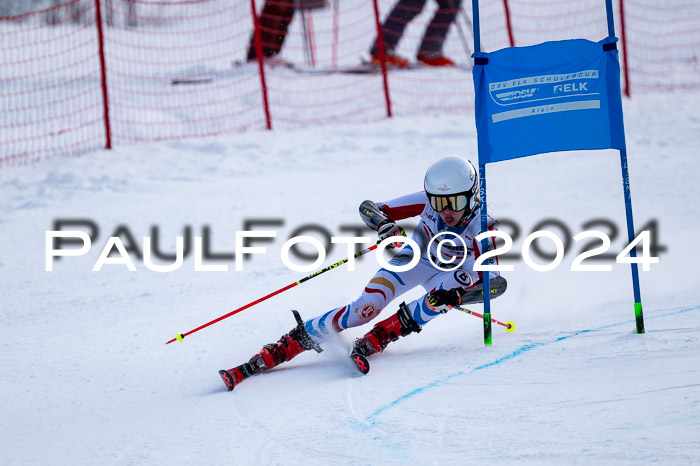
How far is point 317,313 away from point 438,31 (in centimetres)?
1102

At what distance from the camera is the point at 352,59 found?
16453 mm

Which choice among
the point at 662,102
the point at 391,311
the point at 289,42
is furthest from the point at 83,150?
the point at 662,102

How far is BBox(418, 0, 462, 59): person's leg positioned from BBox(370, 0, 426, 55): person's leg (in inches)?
16.0

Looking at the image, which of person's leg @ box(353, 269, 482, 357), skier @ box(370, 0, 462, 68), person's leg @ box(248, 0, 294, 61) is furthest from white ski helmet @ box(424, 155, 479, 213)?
skier @ box(370, 0, 462, 68)

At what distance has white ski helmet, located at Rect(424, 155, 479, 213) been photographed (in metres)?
5.05

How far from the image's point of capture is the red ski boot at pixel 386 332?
507cm

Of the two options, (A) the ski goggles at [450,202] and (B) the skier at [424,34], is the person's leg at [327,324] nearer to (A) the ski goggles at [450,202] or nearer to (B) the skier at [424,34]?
(A) the ski goggles at [450,202]

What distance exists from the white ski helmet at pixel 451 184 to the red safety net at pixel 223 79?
269 inches

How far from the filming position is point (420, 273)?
17.9 feet

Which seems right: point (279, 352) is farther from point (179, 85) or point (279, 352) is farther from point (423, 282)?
point (179, 85)

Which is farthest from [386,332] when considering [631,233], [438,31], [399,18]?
[438,31]

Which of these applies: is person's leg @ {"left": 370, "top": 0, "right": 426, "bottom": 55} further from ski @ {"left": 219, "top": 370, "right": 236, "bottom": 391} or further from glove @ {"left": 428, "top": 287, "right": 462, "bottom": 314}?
ski @ {"left": 219, "top": 370, "right": 236, "bottom": 391}

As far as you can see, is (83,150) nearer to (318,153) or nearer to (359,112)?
(318,153)

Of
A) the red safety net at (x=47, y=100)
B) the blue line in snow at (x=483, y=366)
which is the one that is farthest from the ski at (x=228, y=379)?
the red safety net at (x=47, y=100)
